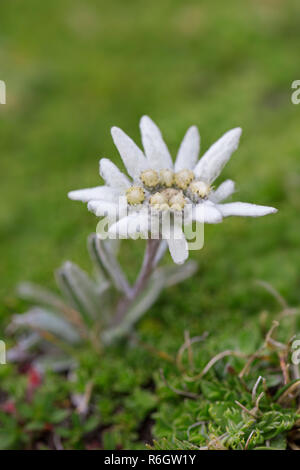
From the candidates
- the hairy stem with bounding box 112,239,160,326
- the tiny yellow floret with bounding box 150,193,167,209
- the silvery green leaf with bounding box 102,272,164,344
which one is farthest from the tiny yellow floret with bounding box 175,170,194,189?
the silvery green leaf with bounding box 102,272,164,344

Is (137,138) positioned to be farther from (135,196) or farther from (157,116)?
(135,196)

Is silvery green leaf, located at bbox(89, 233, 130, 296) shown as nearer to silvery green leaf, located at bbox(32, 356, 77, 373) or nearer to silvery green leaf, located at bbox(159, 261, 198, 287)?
silvery green leaf, located at bbox(159, 261, 198, 287)

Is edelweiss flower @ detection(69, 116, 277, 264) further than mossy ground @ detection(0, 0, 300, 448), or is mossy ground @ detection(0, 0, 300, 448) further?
mossy ground @ detection(0, 0, 300, 448)

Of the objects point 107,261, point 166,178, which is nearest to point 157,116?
point 107,261
